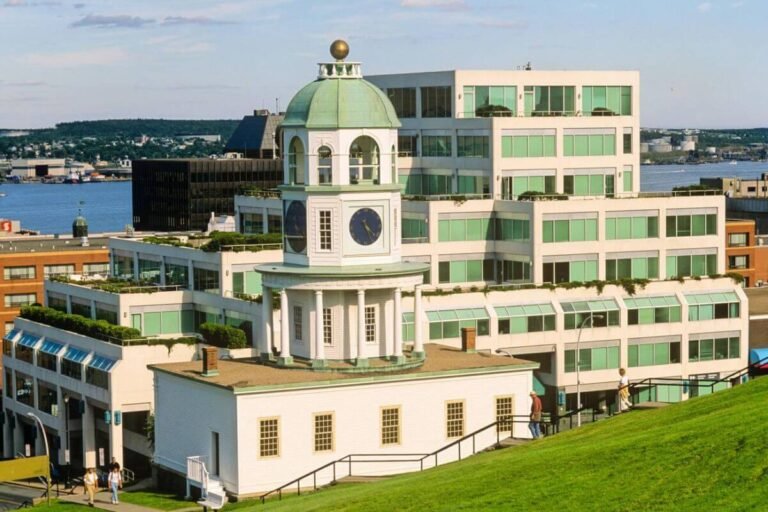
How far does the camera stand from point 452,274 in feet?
333

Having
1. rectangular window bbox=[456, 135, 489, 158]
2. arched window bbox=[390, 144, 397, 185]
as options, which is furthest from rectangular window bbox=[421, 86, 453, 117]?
arched window bbox=[390, 144, 397, 185]

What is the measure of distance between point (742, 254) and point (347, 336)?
296ft

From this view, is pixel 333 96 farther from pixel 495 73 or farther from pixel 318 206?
pixel 495 73

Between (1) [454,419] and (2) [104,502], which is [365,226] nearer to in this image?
(1) [454,419]

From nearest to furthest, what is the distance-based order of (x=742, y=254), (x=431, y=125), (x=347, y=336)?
(x=347, y=336) < (x=431, y=125) < (x=742, y=254)

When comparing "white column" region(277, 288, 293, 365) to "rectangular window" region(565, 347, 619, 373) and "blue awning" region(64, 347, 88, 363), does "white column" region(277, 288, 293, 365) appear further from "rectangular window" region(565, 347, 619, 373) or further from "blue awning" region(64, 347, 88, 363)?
"rectangular window" region(565, 347, 619, 373)

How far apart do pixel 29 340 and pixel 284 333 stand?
39.3 metres

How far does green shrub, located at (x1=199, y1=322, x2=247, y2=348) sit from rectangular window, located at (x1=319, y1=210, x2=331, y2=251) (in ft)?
62.0

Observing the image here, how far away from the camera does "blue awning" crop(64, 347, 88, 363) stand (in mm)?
94375

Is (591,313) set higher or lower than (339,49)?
lower

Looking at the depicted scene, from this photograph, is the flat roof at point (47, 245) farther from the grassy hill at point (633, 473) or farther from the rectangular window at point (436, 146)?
the grassy hill at point (633, 473)

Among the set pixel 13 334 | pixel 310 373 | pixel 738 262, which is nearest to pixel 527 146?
pixel 13 334

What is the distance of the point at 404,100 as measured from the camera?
110938 millimetres

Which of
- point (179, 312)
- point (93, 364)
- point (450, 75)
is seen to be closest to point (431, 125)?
point (450, 75)
